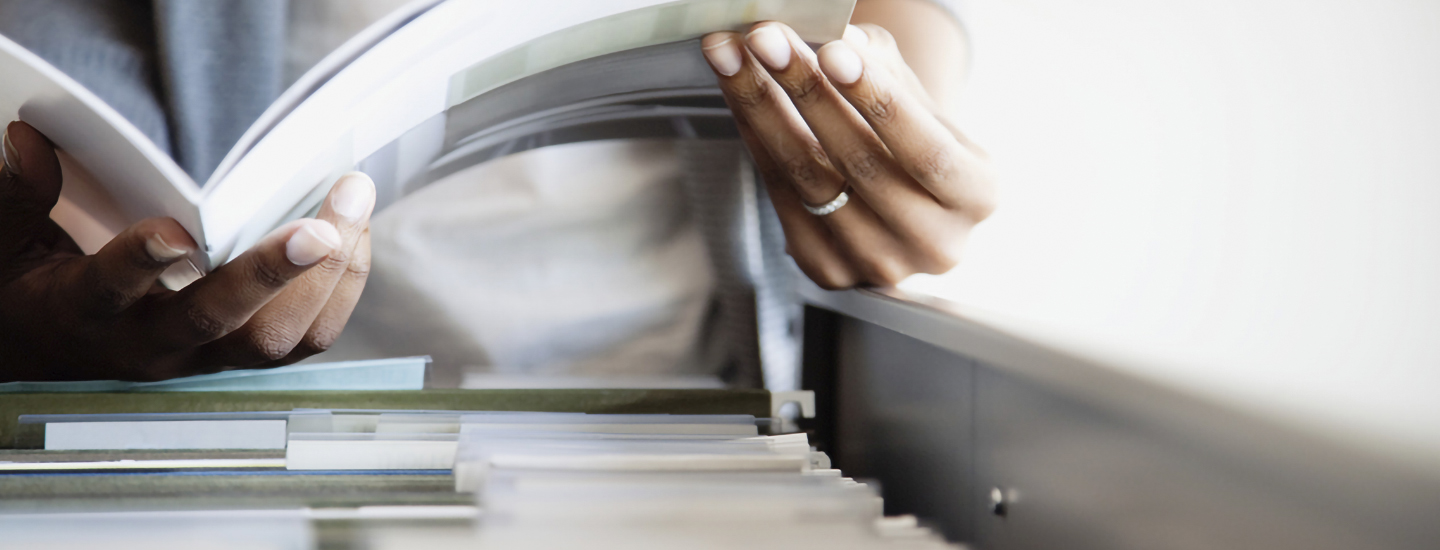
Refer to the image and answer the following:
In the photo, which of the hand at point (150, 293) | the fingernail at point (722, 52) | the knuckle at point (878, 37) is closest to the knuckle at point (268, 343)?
the hand at point (150, 293)

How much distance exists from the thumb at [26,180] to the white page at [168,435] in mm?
119

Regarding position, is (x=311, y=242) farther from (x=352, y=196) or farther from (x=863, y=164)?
(x=863, y=164)

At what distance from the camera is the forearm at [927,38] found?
59cm

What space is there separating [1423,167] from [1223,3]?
7.1 inches

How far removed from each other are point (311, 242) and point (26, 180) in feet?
0.56

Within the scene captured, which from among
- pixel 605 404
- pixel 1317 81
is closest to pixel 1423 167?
pixel 1317 81

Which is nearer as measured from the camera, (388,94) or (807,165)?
(388,94)

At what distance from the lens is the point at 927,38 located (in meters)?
0.59

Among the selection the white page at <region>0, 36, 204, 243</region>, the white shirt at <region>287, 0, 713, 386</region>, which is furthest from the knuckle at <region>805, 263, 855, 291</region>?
the white page at <region>0, 36, 204, 243</region>

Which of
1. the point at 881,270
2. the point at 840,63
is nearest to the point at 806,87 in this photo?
the point at 840,63

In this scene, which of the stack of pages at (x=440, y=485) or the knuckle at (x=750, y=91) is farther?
the knuckle at (x=750, y=91)

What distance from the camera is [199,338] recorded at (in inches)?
15.4

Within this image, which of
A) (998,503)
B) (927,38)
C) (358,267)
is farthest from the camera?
(927,38)

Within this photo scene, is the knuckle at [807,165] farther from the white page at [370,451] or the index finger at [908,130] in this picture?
the white page at [370,451]
